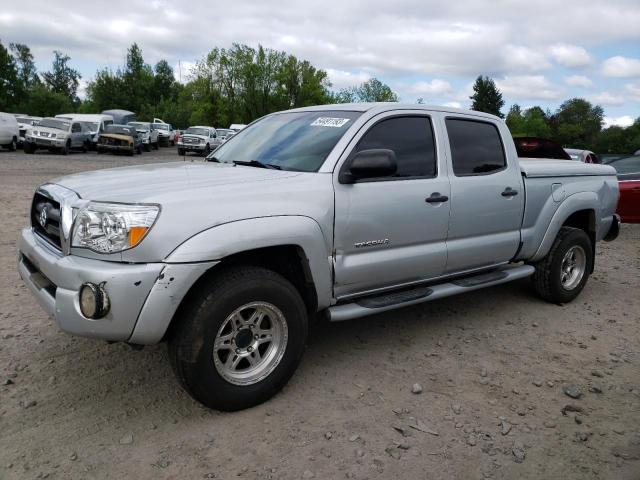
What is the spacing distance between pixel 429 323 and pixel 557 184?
71.6 inches

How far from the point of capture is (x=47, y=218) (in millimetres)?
3234

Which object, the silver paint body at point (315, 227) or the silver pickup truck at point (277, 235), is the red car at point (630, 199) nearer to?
the silver paint body at point (315, 227)

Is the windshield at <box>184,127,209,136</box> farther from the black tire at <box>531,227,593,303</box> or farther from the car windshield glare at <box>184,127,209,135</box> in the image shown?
the black tire at <box>531,227,593,303</box>

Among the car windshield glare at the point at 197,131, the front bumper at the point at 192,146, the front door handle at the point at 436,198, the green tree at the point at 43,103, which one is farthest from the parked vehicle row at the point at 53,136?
the green tree at the point at 43,103

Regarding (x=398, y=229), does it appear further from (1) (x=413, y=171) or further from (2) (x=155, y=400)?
(2) (x=155, y=400)

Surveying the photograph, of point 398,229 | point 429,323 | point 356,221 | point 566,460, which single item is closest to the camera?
point 566,460

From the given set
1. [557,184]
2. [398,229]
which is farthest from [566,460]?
[557,184]

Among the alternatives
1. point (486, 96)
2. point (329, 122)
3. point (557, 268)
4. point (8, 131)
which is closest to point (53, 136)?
point (8, 131)

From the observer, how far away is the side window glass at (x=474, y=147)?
4285mm

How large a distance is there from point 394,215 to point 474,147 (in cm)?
125

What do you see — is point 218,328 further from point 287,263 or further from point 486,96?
point 486,96

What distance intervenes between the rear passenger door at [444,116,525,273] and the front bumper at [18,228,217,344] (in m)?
2.15

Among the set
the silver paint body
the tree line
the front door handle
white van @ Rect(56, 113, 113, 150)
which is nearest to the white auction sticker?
the silver paint body

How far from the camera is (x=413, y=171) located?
3943mm
